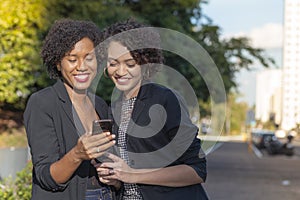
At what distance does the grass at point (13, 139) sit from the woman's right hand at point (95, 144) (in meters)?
17.5

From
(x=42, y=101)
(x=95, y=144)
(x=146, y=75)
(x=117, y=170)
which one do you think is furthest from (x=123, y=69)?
(x=95, y=144)

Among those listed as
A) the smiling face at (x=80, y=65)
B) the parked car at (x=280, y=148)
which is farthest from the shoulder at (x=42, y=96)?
the parked car at (x=280, y=148)

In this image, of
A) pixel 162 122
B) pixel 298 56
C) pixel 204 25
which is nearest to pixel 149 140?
pixel 162 122

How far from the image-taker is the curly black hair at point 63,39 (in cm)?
317

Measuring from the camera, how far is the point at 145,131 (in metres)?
3.03

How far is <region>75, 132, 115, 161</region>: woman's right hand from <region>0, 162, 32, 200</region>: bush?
459cm

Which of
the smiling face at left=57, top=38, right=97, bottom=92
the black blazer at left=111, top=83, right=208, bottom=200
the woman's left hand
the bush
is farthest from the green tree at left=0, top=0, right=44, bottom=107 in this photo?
the woman's left hand

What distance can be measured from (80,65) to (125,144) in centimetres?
41

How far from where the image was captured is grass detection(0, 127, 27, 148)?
20.3 meters

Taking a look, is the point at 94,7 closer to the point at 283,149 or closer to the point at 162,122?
the point at 162,122

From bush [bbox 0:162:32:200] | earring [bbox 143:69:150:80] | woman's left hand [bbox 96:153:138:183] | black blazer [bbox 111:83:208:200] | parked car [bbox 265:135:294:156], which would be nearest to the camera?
woman's left hand [bbox 96:153:138:183]

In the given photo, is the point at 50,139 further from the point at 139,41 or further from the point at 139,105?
the point at 139,41

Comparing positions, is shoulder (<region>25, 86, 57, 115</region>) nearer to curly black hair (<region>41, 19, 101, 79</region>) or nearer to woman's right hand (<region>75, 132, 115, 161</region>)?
curly black hair (<region>41, 19, 101, 79</region>)

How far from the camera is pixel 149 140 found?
301 centimetres
